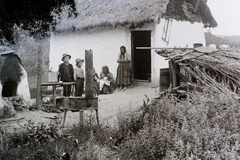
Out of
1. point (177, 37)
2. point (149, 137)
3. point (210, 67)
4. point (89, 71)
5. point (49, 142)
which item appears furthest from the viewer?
point (177, 37)

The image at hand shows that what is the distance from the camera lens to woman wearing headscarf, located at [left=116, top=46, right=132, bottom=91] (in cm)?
715

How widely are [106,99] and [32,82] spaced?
5.80 feet

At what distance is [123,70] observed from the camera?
7.50 m

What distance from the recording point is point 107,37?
294 inches

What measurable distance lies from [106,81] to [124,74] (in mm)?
500

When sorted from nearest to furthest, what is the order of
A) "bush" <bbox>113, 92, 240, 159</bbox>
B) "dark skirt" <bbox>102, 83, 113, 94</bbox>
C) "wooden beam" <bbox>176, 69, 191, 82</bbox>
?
"bush" <bbox>113, 92, 240, 159</bbox>
"wooden beam" <bbox>176, 69, 191, 82</bbox>
"dark skirt" <bbox>102, 83, 113, 94</bbox>

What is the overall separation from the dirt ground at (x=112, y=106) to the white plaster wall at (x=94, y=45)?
82 centimetres

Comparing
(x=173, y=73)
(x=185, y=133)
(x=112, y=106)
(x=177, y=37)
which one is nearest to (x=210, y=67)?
(x=173, y=73)

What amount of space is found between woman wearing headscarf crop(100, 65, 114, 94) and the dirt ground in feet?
0.86

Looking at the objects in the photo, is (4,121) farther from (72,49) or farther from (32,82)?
(72,49)

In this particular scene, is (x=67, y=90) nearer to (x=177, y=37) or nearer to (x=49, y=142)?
(x=49, y=142)

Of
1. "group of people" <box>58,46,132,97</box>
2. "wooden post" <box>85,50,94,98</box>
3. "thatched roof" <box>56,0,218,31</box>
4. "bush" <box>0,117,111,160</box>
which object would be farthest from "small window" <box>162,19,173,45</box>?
"bush" <box>0,117,111,160</box>

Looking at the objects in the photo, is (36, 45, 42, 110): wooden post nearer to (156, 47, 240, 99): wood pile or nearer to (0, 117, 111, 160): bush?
(0, 117, 111, 160): bush

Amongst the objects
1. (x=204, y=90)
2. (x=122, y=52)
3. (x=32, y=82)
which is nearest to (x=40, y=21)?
(x=32, y=82)
